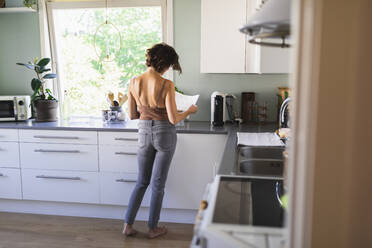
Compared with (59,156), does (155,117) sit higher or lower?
higher

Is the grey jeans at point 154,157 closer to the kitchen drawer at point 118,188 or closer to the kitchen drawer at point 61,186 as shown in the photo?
the kitchen drawer at point 118,188

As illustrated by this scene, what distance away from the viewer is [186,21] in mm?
3566

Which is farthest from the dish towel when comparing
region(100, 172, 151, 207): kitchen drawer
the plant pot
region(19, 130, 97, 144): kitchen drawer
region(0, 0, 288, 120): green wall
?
the plant pot

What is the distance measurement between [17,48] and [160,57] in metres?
2.04

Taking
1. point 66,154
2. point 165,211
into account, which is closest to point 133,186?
point 165,211

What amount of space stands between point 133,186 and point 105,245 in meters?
0.56

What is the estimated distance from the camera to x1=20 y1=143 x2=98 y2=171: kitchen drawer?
10.7 feet

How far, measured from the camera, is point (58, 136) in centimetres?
329

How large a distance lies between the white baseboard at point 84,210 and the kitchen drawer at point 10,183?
123 millimetres

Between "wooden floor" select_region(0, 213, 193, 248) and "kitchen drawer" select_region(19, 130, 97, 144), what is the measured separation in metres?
0.72

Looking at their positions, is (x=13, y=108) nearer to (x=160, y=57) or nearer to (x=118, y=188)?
(x=118, y=188)

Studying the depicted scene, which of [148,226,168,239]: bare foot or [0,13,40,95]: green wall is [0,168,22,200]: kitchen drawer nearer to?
[0,13,40,95]: green wall

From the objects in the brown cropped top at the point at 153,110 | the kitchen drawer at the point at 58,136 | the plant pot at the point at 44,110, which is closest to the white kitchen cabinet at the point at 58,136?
the kitchen drawer at the point at 58,136

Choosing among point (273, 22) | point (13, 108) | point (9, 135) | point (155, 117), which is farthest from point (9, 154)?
point (273, 22)
